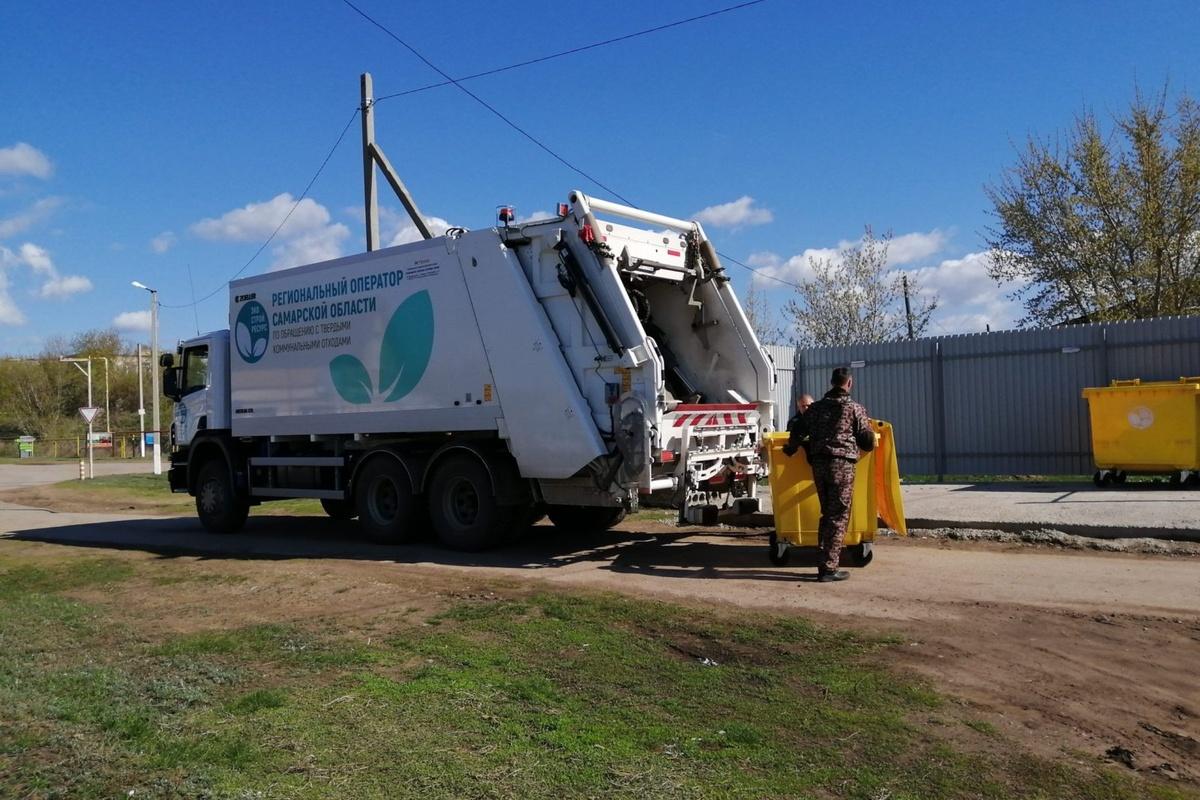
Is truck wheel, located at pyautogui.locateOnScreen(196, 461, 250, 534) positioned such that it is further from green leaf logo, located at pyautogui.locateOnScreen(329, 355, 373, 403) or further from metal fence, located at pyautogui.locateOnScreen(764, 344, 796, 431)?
metal fence, located at pyautogui.locateOnScreen(764, 344, 796, 431)

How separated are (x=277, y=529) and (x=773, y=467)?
8.46 metres

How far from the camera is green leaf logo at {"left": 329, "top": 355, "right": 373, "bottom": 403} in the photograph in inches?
457

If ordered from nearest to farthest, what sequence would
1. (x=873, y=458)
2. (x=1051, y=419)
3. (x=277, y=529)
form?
1. (x=873, y=458)
2. (x=277, y=529)
3. (x=1051, y=419)

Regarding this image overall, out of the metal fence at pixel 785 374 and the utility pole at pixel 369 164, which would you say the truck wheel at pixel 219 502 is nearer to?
the utility pole at pixel 369 164

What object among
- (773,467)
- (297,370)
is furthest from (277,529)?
(773,467)

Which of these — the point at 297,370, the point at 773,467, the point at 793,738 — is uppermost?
the point at 297,370

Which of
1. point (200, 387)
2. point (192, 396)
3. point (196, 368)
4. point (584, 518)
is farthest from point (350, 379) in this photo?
point (196, 368)

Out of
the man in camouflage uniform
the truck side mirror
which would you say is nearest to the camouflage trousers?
the man in camouflage uniform

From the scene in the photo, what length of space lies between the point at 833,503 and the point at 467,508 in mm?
4275

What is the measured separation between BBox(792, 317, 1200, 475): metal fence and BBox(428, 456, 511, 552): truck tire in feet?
30.0

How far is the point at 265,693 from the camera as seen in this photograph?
5.23m

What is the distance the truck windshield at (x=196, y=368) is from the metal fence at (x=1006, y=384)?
427 inches

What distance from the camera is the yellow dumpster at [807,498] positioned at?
8805 millimetres

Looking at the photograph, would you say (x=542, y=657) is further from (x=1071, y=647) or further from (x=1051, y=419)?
(x=1051, y=419)
